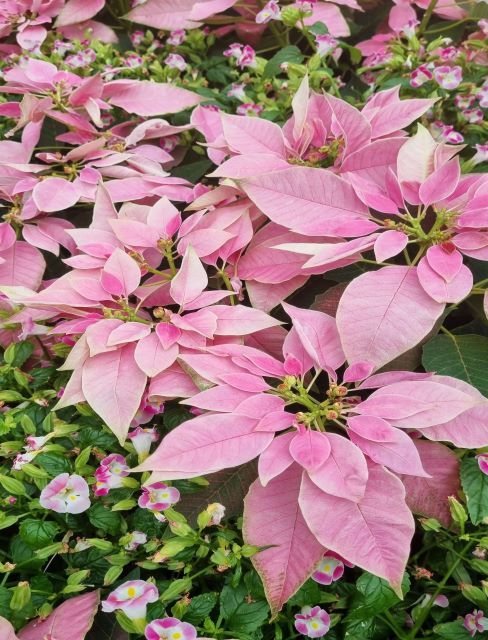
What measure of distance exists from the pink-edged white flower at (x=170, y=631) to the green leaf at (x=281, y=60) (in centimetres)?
88

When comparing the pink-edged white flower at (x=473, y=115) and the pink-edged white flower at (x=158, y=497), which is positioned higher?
the pink-edged white flower at (x=473, y=115)

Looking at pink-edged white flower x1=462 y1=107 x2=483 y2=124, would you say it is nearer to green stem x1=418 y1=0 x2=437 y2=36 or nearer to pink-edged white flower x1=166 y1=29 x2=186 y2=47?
green stem x1=418 y1=0 x2=437 y2=36

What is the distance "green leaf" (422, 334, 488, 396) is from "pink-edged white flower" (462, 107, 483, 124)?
16.1 inches

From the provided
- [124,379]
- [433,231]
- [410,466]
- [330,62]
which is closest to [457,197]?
[433,231]

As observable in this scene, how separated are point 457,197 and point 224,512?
1.50 ft

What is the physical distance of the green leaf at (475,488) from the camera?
0.61 m

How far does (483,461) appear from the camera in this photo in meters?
0.64

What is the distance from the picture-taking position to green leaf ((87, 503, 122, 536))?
66cm

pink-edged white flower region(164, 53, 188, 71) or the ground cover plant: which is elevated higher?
pink-edged white flower region(164, 53, 188, 71)

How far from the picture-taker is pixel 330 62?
1.20 metres

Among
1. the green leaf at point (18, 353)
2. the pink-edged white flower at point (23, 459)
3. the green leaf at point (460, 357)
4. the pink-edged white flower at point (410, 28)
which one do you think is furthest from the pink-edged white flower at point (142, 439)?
the pink-edged white flower at point (410, 28)

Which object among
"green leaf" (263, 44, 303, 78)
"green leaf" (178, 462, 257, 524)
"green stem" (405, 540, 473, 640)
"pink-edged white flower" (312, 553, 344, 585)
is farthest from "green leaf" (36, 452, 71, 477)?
"green leaf" (263, 44, 303, 78)

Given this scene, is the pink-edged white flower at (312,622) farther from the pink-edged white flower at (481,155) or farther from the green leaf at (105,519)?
the pink-edged white flower at (481,155)

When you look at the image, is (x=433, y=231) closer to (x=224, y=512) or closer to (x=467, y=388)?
A: (x=467, y=388)
